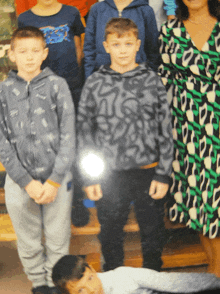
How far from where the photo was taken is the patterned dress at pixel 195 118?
2.83ft

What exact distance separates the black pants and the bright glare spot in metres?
0.04

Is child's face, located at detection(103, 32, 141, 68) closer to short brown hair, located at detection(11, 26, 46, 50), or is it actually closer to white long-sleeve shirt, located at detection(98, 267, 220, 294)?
short brown hair, located at detection(11, 26, 46, 50)

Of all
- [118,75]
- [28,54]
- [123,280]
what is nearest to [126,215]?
[123,280]

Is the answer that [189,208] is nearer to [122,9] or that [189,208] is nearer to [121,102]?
[121,102]

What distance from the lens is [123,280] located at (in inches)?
33.5

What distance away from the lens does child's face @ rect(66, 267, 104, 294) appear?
0.80 meters

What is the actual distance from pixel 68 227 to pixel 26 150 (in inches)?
10.2

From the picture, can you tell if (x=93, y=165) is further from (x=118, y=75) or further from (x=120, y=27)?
(x=120, y=27)

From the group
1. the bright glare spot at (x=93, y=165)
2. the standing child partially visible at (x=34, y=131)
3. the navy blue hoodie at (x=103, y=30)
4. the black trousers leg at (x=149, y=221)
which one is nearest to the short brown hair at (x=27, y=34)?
the standing child partially visible at (x=34, y=131)

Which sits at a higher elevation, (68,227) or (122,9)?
(122,9)

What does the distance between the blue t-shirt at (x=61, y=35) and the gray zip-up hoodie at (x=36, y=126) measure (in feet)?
0.14

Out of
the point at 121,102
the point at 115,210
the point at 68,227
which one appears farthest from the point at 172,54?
the point at 68,227

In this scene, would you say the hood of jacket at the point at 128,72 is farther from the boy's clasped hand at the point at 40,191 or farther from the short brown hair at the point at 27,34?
the boy's clasped hand at the point at 40,191

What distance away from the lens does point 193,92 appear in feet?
2.90
